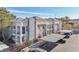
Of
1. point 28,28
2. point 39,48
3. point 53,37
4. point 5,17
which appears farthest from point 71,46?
point 5,17

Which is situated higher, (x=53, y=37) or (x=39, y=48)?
(x=53, y=37)

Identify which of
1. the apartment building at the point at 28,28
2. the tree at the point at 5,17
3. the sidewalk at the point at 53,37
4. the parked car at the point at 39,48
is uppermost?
the tree at the point at 5,17

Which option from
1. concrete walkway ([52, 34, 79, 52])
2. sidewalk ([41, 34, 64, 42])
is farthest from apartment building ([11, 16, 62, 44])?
concrete walkway ([52, 34, 79, 52])

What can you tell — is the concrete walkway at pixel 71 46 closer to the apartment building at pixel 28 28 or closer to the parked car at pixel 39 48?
the parked car at pixel 39 48

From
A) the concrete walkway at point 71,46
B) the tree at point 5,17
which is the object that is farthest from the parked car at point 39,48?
the tree at point 5,17

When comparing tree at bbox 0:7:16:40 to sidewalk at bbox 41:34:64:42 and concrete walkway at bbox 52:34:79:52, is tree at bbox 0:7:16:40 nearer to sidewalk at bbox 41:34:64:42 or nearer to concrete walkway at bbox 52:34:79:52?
sidewalk at bbox 41:34:64:42

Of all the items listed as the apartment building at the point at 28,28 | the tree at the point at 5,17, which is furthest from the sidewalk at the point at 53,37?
the tree at the point at 5,17

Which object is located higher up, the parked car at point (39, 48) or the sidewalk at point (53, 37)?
the sidewalk at point (53, 37)

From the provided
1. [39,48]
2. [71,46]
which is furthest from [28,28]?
[71,46]

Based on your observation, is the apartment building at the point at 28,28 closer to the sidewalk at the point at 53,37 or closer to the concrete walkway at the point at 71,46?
the sidewalk at the point at 53,37

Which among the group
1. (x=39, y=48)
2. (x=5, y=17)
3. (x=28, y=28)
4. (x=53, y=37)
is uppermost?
(x=5, y=17)

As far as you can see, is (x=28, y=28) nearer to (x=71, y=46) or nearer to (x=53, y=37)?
(x=53, y=37)

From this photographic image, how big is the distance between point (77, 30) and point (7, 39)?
0.74m
